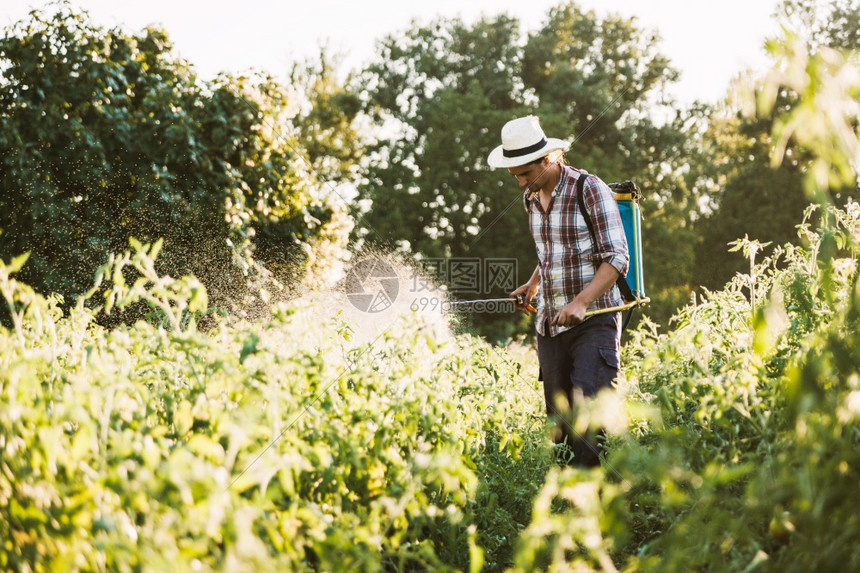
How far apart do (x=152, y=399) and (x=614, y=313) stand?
86.5 inches

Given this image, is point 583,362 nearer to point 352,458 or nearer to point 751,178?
point 352,458

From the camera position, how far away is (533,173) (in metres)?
3.80

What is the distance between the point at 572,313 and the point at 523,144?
0.98 metres

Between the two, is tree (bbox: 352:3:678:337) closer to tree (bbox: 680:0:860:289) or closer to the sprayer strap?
tree (bbox: 680:0:860:289)

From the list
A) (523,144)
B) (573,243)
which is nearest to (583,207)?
(573,243)

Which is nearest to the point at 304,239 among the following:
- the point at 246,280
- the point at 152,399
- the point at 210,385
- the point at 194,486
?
the point at 246,280

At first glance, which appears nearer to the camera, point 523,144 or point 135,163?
point 523,144

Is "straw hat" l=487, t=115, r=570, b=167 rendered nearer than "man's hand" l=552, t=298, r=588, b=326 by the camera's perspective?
No

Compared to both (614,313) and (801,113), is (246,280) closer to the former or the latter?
(614,313)

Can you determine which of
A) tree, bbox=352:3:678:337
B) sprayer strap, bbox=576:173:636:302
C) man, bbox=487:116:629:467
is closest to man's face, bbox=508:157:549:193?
man, bbox=487:116:629:467

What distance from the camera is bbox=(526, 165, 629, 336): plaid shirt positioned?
355 centimetres

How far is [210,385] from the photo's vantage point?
2057 mm

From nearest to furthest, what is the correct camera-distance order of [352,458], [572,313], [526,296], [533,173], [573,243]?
1. [352,458]
2. [572,313]
3. [573,243]
4. [533,173]
5. [526,296]

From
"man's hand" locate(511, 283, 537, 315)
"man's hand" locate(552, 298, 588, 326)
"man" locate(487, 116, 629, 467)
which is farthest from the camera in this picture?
"man's hand" locate(511, 283, 537, 315)
